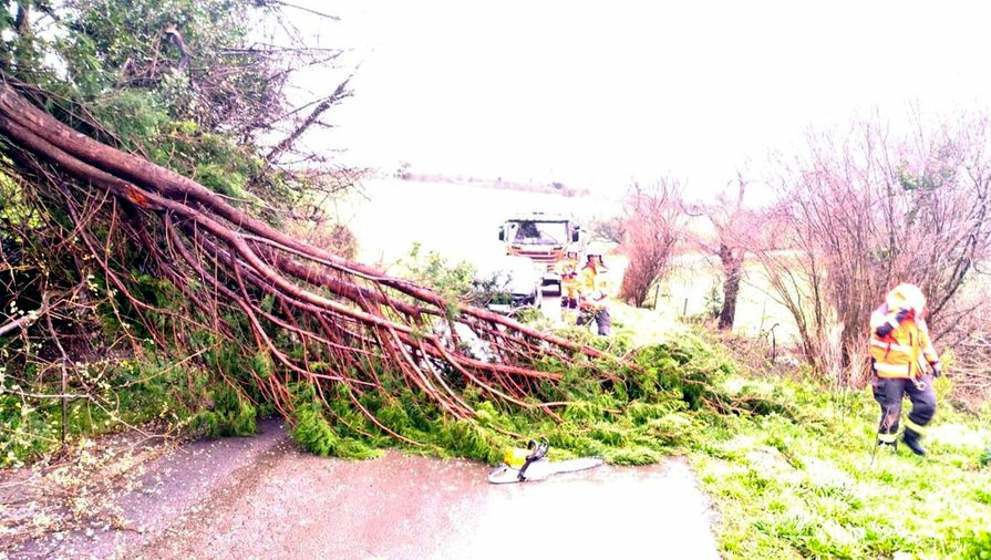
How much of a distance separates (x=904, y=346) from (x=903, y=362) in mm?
142

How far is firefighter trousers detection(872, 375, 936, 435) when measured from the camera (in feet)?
16.0

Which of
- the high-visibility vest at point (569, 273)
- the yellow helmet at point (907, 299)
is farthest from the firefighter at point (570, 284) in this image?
the yellow helmet at point (907, 299)

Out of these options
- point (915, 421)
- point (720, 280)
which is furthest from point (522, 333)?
point (720, 280)

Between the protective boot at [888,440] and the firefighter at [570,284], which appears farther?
the firefighter at [570,284]

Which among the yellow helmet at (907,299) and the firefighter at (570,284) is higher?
the yellow helmet at (907,299)

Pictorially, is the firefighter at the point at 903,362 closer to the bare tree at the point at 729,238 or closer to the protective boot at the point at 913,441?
the protective boot at the point at 913,441

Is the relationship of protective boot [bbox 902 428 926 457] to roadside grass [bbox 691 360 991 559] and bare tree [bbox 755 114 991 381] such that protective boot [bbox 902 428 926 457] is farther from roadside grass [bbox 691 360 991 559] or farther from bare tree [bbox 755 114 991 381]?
bare tree [bbox 755 114 991 381]

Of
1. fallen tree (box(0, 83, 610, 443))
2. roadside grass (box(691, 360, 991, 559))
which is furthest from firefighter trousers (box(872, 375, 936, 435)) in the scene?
fallen tree (box(0, 83, 610, 443))

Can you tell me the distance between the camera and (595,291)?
9.08m

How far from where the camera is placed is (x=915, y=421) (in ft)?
16.4

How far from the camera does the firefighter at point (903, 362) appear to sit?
4.77 meters

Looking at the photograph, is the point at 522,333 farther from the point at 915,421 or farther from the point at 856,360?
the point at 856,360

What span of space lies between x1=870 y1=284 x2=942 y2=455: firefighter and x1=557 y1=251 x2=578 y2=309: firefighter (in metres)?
5.31

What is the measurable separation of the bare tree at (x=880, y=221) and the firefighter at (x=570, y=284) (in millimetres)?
3615
